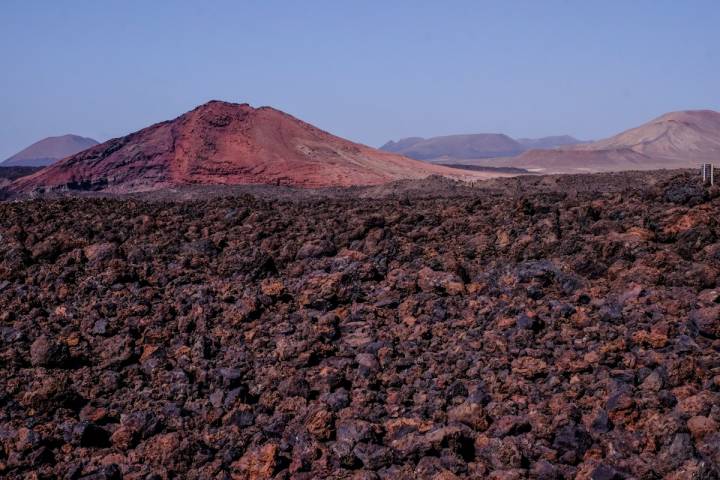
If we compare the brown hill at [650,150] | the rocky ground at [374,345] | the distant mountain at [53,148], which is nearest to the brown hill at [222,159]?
the rocky ground at [374,345]

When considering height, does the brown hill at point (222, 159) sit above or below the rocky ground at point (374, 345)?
above

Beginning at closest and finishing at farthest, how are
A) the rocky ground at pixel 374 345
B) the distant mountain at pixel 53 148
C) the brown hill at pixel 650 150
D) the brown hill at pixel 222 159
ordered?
the rocky ground at pixel 374 345
the brown hill at pixel 222 159
the brown hill at pixel 650 150
the distant mountain at pixel 53 148

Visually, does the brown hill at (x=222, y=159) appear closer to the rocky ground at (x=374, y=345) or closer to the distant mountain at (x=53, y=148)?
the rocky ground at (x=374, y=345)

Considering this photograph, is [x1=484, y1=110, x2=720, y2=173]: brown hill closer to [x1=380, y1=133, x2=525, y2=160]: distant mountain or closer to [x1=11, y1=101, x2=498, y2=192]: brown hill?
[x1=11, y1=101, x2=498, y2=192]: brown hill

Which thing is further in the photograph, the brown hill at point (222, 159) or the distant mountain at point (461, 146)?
the distant mountain at point (461, 146)

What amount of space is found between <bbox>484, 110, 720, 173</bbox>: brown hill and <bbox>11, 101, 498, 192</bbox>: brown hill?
34.3m

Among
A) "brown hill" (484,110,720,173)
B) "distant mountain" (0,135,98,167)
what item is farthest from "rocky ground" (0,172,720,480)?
"distant mountain" (0,135,98,167)

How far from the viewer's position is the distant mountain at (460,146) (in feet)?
490

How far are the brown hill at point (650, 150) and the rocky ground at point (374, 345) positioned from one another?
5655cm

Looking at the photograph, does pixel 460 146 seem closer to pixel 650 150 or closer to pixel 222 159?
pixel 650 150

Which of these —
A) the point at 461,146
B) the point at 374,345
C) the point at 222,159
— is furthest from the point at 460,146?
the point at 374,345

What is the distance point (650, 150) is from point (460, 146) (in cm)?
7423

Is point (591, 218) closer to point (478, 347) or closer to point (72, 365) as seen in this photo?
point (478, 347)

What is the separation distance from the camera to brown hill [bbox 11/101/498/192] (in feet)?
95.8
